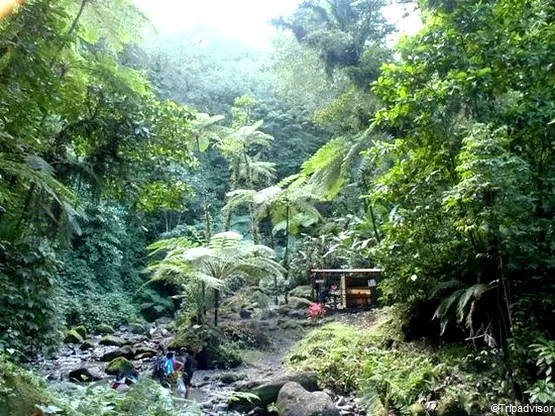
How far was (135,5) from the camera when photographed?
20.2ft

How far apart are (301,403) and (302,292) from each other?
274 inches

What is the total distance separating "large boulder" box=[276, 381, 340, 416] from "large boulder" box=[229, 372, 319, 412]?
0.24 metres

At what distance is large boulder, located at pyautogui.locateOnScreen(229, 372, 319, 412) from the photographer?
554cm

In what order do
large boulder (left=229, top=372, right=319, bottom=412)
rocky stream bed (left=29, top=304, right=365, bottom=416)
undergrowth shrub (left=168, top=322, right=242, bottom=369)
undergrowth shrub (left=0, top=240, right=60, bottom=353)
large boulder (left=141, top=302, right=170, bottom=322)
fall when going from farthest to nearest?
1. large boulder (left=141, top=302, right=170, bottom=322)
2. undergrowth shrub (left=168, top=322, right=242, bottom=369)
3. undergrowth shrub (left=0, top=240, right=60, bottom=353)
4. large boulder (left=229, top=372, right=319, bottom=412)
5. rocky stream bed (left=29, top=304, right=365, bottom=416)

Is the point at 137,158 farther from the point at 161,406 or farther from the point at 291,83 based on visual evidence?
the point at 291,83

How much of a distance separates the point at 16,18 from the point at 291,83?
32.8 ft

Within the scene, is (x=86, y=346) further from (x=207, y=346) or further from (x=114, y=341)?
(x=207, y=346)

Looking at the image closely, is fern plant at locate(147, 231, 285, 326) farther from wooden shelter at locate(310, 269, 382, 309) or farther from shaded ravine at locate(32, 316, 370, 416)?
wooden shelter at locate(310, 269, 382, 309)

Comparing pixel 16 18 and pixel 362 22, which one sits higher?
pixel 362 22

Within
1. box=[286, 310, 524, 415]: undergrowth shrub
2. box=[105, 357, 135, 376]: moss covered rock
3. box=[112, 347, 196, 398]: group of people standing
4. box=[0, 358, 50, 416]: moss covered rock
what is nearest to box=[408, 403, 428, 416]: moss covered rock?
box=[286, 310, 524, 415]: undergrowth shrub

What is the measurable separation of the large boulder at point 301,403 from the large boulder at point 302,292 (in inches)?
244

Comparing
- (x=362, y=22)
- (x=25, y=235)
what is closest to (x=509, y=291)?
(x=25, y=235)

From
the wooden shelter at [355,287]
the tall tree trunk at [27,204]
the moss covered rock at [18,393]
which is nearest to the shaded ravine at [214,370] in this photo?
the wooden shelter at [355,287]

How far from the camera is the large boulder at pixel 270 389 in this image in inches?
218
